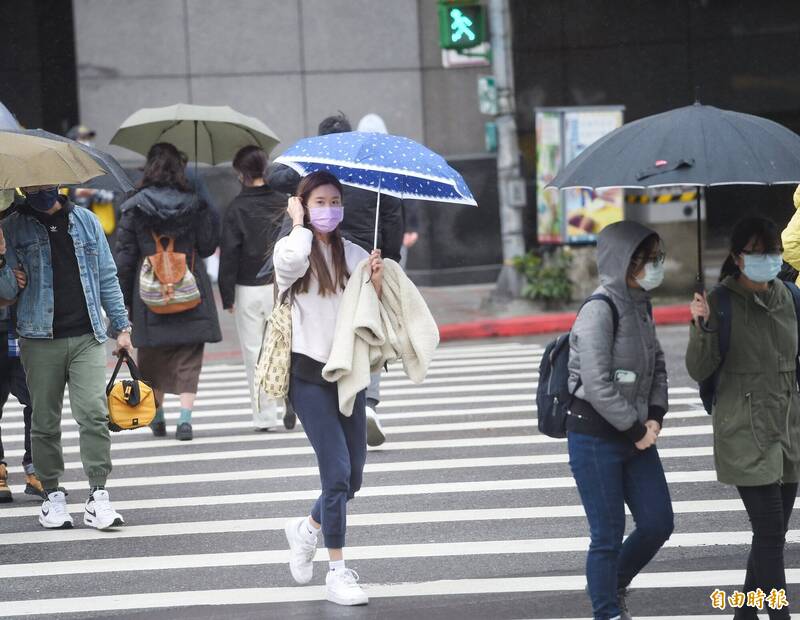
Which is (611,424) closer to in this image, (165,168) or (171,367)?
(165,168)

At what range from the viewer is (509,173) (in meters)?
17.4

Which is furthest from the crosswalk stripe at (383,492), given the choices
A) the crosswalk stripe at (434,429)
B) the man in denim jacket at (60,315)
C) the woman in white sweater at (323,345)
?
the woman in white sweater at (323,345)

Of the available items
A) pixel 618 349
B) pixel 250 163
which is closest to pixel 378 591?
pixel 618 349

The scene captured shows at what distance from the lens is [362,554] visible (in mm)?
6906

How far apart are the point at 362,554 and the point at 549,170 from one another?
11.1 metres

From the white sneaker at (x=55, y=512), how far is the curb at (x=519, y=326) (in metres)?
8.55

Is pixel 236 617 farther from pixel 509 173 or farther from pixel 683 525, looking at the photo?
pixel 509 173

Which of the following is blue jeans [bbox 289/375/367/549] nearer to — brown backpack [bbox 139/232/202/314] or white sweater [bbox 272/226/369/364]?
white sweater [bbox 272/226/369/364]

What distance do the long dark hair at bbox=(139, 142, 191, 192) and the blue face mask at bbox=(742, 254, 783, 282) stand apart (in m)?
5.18

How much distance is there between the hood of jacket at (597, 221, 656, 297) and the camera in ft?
17.0

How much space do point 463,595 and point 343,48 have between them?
15.3 m

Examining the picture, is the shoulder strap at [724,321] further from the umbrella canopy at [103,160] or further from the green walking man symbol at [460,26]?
the green walking man symbol at [460,26]

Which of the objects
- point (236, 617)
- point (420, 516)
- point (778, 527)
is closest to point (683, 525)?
point (420, 516)

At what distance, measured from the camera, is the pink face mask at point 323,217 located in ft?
19.7
